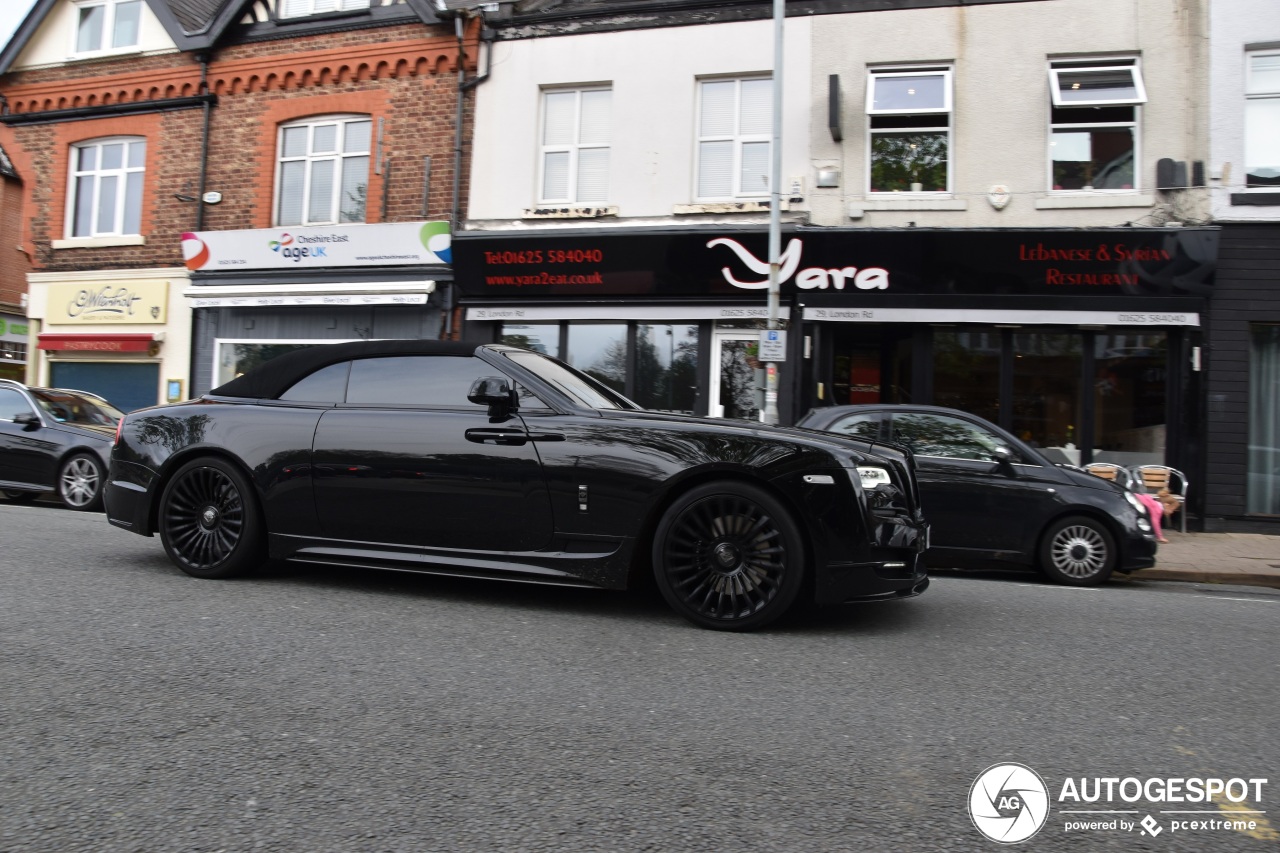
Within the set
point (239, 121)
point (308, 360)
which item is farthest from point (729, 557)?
point (239, 121)

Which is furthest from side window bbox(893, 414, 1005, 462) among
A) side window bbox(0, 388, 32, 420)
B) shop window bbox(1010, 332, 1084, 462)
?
side window bbox(0, 388, 32, 420)

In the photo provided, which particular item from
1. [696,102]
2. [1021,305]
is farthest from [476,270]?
[1021,305]

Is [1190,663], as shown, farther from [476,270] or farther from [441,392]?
[476,270]

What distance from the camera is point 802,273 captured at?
1299 centimetres

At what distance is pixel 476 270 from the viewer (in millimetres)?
14430

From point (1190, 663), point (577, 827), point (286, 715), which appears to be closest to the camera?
point (577, 827)

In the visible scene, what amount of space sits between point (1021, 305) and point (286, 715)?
11474 millimetres

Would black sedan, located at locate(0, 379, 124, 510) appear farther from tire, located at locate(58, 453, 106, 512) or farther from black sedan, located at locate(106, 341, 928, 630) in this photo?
black sedan, located at locate(106, 341, 928, 630)

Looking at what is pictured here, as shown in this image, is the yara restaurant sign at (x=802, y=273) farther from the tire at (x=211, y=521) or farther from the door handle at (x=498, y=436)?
the tire at (x=211, y=521)


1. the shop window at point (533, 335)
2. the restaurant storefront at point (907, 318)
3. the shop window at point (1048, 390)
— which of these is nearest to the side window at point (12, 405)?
the restaurant storefront at point (907, 318)

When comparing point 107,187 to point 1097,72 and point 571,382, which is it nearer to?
point 571,382

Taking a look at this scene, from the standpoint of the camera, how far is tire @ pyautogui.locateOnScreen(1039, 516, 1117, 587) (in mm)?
7613

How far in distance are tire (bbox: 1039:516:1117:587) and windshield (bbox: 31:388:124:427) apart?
33.7ft

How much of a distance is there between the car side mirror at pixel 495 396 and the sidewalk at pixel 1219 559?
249 inches
